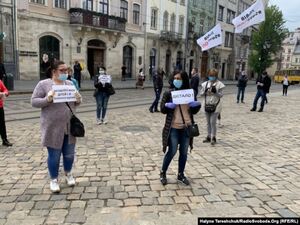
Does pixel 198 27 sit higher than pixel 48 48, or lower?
higher

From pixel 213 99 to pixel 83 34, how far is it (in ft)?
75.4

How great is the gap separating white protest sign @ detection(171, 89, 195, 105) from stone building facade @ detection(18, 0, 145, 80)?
66.7 feet

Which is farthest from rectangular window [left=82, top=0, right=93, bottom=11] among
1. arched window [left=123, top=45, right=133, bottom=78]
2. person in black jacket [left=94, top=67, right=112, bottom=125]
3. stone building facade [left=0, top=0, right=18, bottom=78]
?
person in black jacket [left=94, top=67, right=112, bottom=125]

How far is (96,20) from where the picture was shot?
28469 millimetres

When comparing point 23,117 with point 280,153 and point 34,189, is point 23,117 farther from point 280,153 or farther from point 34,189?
point 280,153

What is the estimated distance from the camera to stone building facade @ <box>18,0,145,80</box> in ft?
81.0

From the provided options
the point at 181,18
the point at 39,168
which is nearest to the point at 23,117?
the point at 39,168

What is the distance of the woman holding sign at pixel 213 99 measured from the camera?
24.5 ft

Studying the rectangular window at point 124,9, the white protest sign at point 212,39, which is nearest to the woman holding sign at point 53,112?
the white protest sign at point 212,39

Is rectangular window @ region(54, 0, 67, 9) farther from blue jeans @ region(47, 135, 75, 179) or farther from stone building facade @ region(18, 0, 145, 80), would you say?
blue jeans @ region(47, 135, 75, 179)

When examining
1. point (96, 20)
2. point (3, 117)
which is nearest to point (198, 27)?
point (96, 20)

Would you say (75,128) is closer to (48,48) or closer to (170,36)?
(48,48)

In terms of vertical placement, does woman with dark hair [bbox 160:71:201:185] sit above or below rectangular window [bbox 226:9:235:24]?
below

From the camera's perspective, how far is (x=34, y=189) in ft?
15.2
